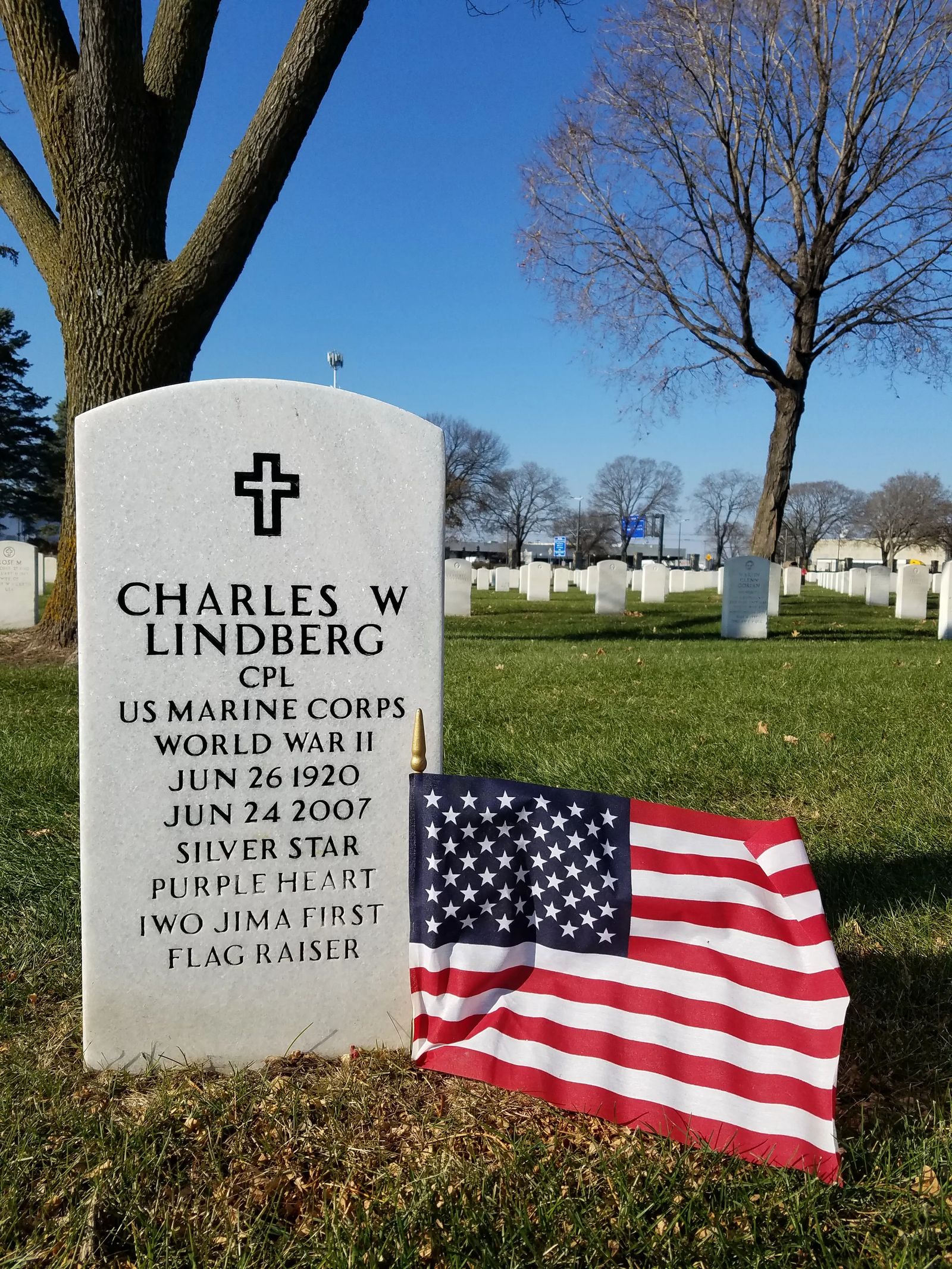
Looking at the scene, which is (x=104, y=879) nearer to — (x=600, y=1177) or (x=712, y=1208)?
(x=600, y=1177)

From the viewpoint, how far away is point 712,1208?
1.78 meters

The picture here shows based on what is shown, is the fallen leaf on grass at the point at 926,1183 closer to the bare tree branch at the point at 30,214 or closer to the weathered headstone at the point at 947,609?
the bare tree branch at the point at 30,214

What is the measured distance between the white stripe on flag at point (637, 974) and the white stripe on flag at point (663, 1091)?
0.59ft

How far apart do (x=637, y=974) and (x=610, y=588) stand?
16.8m

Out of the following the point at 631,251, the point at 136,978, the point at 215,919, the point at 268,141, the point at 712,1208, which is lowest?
the point at 712,1208

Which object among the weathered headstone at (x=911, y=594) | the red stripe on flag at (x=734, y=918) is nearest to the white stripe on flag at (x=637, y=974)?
the red stripe on flag at (x=734, y=918)

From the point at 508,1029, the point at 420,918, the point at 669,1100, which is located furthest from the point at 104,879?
the point at 669,1100

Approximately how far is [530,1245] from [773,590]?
1982 centimetres

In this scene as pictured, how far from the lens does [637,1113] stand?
6.69ft

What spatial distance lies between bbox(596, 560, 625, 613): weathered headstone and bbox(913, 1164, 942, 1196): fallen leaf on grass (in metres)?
16.8

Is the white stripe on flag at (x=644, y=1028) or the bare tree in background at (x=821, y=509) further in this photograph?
the bare tree in background at (x=821, y=509)

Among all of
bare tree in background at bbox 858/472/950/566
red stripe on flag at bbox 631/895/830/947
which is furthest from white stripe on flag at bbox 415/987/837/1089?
bare tree in background at bbox 858/472/950/566

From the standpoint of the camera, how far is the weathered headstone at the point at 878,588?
78.1ft

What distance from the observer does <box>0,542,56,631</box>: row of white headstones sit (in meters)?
14.1
